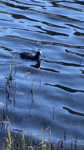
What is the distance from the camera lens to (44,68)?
33.5 ft

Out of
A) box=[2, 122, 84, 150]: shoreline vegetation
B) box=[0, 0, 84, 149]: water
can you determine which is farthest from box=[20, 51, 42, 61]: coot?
box=[2, 122, 84, 150]: shoreline vegetation

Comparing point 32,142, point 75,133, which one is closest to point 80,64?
point 75,133

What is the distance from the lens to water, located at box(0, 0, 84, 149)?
7.26 meters

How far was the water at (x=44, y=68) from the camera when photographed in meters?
7.26

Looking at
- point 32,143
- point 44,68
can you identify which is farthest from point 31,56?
point 32,143

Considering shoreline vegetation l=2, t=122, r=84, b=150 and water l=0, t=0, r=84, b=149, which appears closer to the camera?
shoreline vegetation l=2, t=122, r=84, b=150

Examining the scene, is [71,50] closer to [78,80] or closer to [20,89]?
[78,80]

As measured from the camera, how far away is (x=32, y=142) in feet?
21.0

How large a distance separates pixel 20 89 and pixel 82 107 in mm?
1552

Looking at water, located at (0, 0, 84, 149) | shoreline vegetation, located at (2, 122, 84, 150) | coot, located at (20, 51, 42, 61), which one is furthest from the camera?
coot, located at (20, 51, 42, 61)

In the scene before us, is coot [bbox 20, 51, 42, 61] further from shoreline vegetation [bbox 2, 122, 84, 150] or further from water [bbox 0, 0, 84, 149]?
shoreline vegetation [bbox 2, 122, 84, 150]

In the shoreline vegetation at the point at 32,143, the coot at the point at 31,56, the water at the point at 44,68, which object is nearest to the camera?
the shoreline vegetation at the point at 32,143

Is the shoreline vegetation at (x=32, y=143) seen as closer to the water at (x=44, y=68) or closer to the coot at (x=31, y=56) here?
the water at (x=44, y=68)

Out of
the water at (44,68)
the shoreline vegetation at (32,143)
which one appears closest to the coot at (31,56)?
the water at (44,68)
